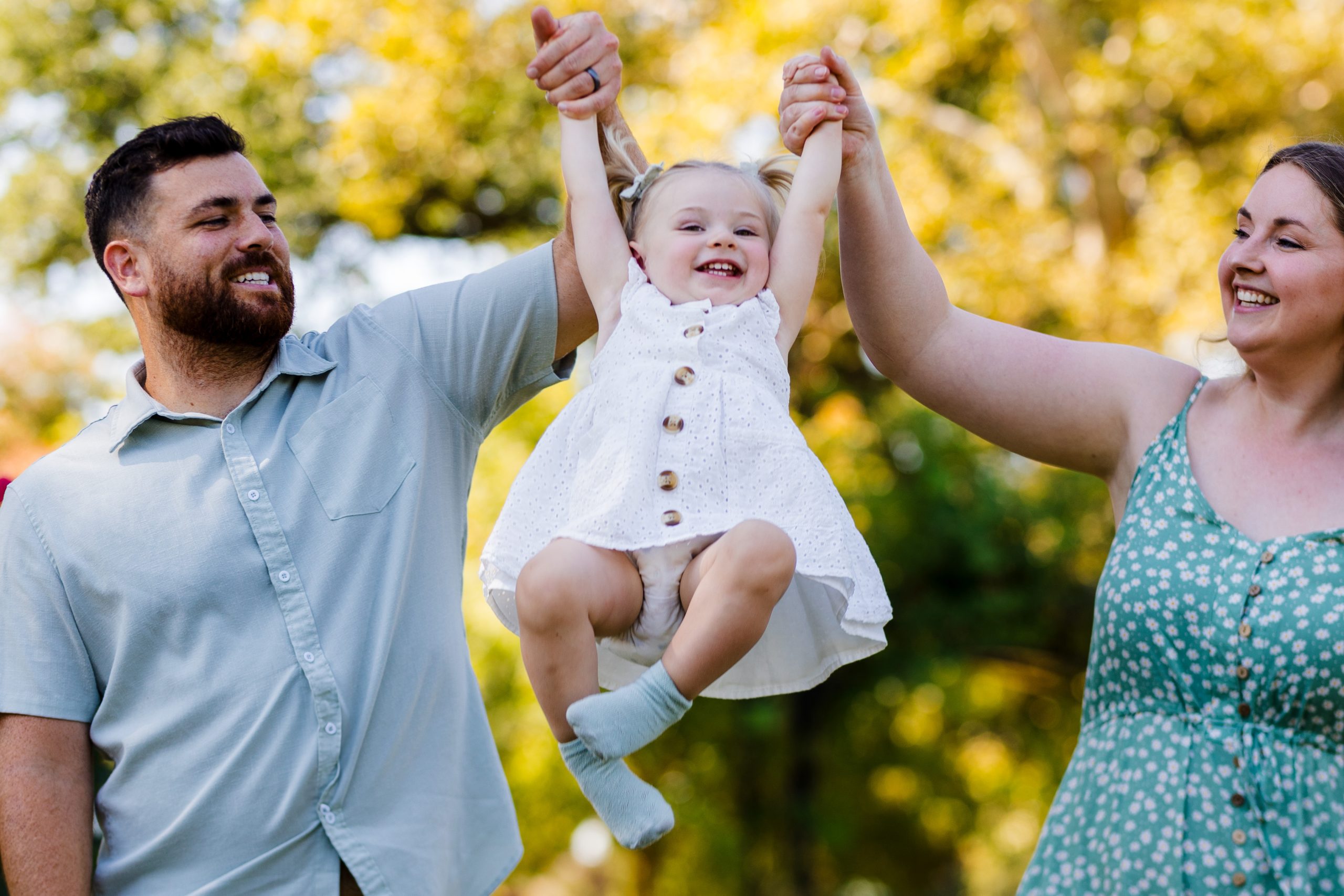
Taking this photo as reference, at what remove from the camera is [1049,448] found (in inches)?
90.7

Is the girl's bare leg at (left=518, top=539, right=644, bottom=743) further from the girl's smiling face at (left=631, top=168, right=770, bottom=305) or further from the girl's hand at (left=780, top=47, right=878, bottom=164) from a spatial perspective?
the girl's hand at (left=780, top=47, right=878, bottom=164)

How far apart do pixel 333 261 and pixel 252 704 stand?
28.3ft

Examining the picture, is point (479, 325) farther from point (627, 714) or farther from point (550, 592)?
point (627, 714)

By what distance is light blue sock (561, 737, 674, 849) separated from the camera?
5.79ft

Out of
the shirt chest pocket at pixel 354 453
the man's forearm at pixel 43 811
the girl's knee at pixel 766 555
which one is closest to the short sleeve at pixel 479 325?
the shirt chest pocket at pixel 354 453

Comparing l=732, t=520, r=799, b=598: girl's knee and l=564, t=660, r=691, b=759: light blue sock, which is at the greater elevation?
l=732, t=520, r=799, b=598: girl's knee

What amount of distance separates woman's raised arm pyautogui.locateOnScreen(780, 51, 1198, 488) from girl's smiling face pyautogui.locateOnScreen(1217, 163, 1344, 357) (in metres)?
0.23

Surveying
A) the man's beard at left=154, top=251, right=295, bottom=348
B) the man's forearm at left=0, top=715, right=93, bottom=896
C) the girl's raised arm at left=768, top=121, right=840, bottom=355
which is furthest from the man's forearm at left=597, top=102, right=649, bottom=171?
the man's forearm at left=0, top=715, right=93, bottom=896

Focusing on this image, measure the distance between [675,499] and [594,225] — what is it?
1.67 feet

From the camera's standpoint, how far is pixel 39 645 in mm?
2070

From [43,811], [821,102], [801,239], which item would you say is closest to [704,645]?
[801,239]

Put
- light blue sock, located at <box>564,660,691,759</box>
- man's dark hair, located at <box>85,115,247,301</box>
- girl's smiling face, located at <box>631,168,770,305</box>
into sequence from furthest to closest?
man's dark hair, located at <box>85,115,247,301</box> < girl's smiling face, located at <box>631,168,770,305</box> < light blue sock, located at <box>564,660,691,759</box>

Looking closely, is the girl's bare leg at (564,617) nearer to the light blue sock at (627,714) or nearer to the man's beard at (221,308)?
the light blue sock at (627,714)

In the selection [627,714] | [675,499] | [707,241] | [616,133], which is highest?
[616,133]
